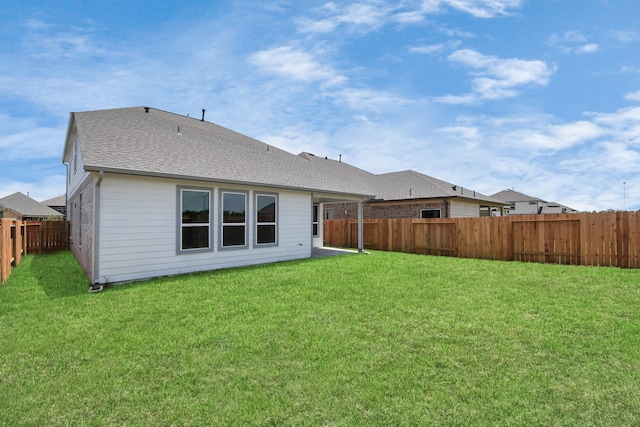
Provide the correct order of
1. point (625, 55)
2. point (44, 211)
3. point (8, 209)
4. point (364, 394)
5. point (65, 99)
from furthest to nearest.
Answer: point (44, 211)
point (8, 209)
point (65, 99)
point (625, 55)
point (364, 394)

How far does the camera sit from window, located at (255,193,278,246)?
11.1 meters

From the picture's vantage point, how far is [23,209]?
37.3 meters

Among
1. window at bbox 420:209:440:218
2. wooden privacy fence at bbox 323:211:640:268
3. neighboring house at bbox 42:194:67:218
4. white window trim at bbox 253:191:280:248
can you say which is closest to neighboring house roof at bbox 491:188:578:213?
window at bbox 420:209:440:218

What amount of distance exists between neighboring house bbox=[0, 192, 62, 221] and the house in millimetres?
30780

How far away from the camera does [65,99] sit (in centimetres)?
1159

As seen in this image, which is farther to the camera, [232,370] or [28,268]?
[28,268]

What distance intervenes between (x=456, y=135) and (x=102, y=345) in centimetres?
1597

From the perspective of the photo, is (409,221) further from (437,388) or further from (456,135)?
(437,388)

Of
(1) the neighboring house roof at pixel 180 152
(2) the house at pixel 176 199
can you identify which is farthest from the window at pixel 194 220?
(1) the neighboring house roof at pixel 180 152

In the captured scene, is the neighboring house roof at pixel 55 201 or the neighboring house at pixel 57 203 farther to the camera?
the neighboring house roof at pixel 55 201

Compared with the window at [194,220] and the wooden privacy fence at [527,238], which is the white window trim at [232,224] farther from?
the wooden privacy fence at [527,238]

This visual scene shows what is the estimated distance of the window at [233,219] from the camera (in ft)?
33.1

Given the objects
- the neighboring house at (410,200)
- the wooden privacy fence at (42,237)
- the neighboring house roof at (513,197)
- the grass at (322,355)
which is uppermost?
the neighboring house roof at (513,197)

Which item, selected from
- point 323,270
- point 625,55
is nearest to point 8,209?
point 323,270
